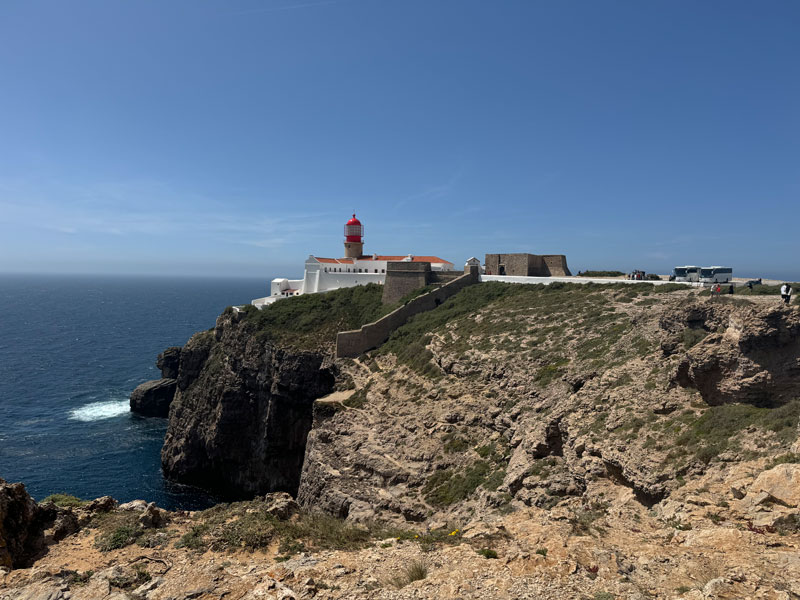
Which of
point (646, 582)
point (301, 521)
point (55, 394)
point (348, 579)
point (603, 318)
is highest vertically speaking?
point (603, 318)

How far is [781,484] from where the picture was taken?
31.2 feet

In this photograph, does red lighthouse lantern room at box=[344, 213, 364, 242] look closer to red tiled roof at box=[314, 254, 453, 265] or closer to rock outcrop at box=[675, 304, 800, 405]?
red tiled roof at box=[314, 254, 453, 265]

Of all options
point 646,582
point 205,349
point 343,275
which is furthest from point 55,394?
point 646,582

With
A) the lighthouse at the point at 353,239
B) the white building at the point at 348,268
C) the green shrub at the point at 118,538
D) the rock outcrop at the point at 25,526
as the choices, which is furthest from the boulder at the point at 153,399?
the green shrub at the point at 118,538

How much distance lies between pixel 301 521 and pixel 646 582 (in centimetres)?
996

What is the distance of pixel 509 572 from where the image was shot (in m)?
8.84

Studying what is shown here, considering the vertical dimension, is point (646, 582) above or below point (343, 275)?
below

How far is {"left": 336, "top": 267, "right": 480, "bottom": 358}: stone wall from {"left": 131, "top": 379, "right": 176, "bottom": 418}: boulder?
3080cm

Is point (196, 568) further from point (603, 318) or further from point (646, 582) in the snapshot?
point (603, 318)

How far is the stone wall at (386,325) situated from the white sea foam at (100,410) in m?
33.3

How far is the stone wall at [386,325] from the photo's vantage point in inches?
1428

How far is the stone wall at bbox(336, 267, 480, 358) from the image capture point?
119 feet

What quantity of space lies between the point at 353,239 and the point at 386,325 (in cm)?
2477

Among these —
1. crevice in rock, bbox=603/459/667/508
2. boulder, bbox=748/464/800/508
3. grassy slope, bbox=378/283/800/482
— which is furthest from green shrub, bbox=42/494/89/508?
boulder, bbox=748/464/800/508
